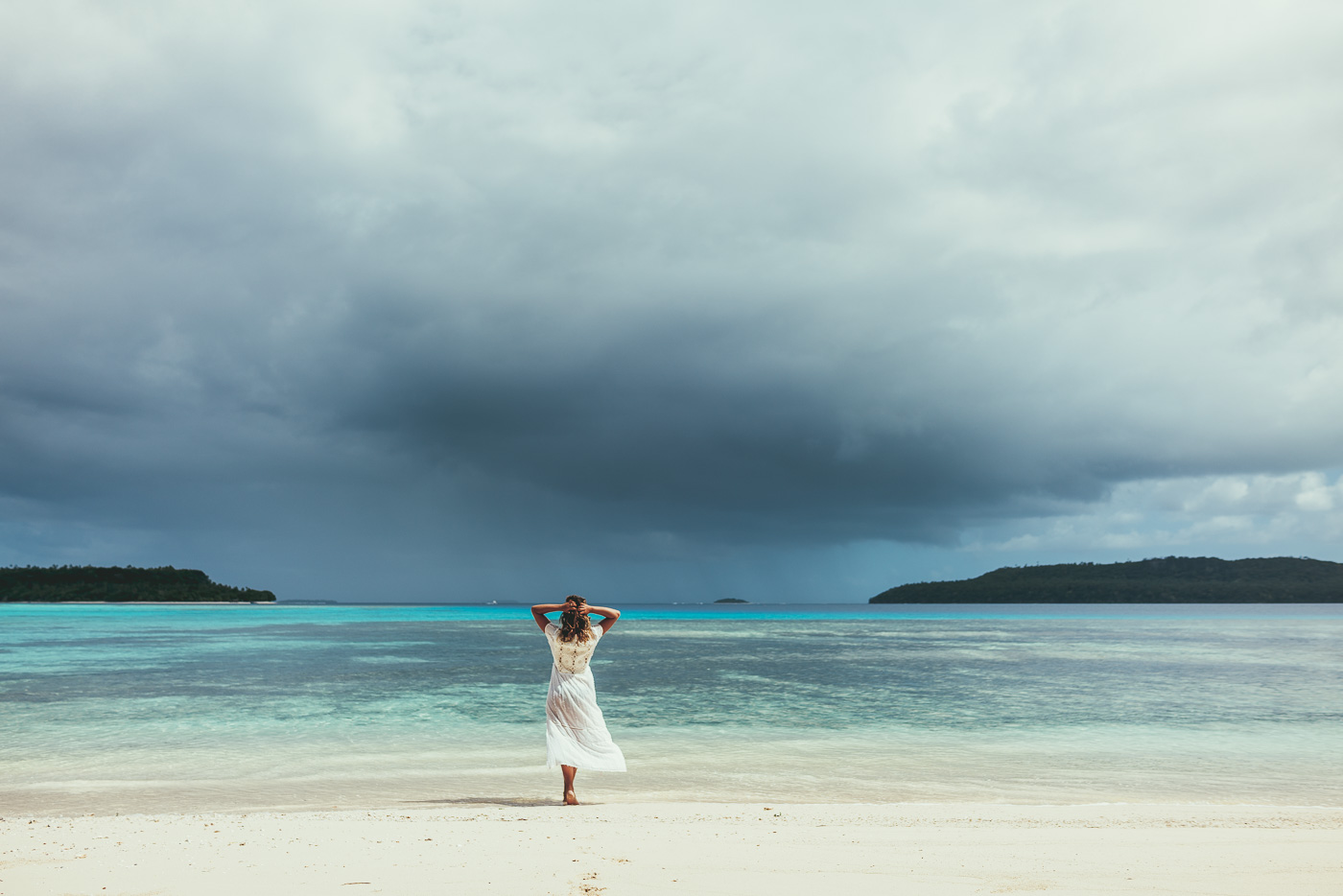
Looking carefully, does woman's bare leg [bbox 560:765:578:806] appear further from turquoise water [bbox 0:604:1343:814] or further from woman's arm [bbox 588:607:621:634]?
woman's arm [bbox 588:607:621:634]

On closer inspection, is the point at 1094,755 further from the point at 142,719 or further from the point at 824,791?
the point at 142,719

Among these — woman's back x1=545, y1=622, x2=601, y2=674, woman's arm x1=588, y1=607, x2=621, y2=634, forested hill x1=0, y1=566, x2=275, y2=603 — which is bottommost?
forested hill x1=0, y1=566, x2=275, y2=603

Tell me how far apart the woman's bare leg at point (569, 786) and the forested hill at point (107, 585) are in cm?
17084

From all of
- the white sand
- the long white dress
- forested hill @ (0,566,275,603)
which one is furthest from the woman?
forested hill @ (0,566,275,603)

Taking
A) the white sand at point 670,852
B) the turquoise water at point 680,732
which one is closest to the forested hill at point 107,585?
the turquoise water at point 680,732

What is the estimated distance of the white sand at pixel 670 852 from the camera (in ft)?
19.7

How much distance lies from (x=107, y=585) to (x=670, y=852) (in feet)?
591

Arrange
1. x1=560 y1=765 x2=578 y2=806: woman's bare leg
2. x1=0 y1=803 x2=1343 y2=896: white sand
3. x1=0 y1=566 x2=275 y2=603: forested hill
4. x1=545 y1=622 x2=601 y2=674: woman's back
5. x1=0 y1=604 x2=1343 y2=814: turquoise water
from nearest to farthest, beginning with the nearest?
x1=0 y1=803 x2=1343 y2=896: white sand < x1=545 y1=622 x2=601 y2=674: woman's back < x1=560 y1=765 x2=578 y2=806: woman's bare leg < x1=0 y1=604 x2=1343 y2=814: turquoise water < x1=0 y1=566 x2=275 y2=603: forested hill

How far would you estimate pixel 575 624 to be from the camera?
9234 millimetres

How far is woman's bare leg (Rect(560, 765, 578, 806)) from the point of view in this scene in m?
9.28

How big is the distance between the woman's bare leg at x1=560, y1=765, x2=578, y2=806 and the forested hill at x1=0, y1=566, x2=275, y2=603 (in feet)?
560

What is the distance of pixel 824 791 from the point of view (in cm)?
1059

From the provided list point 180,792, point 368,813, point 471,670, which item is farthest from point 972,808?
point 471,670

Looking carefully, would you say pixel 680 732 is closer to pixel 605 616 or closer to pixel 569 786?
pixel 569 786
